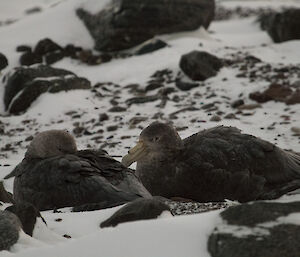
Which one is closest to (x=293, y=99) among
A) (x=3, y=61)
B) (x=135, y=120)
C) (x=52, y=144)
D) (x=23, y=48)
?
(x=135, y=120)

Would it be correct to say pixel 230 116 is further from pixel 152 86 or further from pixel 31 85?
pixel 31 85

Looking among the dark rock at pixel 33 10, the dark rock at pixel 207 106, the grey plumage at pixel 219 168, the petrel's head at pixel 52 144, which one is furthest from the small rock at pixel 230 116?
the dark rock at pixel 33 10

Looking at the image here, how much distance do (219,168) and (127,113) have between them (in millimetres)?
4349

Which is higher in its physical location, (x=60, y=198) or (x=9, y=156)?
(x=60, y=198)

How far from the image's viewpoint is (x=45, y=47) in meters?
13.4

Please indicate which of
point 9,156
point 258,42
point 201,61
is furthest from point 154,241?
point 258,42

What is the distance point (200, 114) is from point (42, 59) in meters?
5.22

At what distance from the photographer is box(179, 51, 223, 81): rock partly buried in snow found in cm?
1102

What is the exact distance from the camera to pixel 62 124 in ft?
31.6

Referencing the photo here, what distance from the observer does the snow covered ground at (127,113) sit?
2.81 metres

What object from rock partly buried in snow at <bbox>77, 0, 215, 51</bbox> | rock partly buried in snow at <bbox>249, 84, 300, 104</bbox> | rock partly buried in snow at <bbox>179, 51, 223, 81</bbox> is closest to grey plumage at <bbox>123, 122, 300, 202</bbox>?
rock partly buried in snow at <bbox>249, 84, 300, 104</bbox>

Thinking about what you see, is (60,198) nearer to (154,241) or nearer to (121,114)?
(154,241)

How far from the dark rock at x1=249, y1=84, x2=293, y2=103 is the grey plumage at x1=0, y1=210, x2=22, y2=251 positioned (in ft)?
22.2

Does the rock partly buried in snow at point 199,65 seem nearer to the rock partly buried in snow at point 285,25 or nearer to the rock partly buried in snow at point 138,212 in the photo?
the rock partly buried in snow at point 285,25
